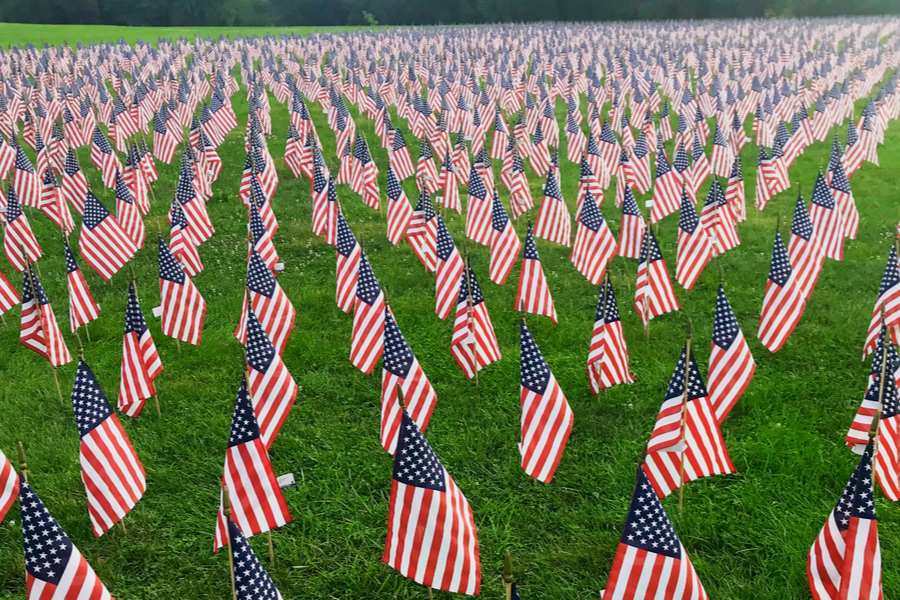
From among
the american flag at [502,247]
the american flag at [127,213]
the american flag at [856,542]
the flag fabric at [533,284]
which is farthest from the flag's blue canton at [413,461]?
the american flag at [127,213]

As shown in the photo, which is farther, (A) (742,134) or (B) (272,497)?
(A) (742,134)

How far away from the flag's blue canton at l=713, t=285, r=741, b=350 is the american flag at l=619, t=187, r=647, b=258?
489 cm

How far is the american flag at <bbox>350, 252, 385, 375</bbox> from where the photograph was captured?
9.24 meters

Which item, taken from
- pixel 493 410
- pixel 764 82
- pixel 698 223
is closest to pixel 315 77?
pixel 764 82

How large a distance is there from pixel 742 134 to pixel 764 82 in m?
7.76

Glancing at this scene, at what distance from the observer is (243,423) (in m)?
5.99

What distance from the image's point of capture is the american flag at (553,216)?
524 inches

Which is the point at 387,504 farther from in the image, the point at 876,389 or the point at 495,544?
the point at 876,389

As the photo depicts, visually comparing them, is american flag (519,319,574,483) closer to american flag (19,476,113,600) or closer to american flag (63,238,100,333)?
american flag (19,476,113,600)

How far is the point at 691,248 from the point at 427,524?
25.9 feet

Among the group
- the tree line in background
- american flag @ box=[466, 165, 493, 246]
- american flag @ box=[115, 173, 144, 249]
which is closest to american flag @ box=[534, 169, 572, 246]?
american flag @ box=[466, 165, 493, 246]

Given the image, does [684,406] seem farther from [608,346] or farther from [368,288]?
[368,288]

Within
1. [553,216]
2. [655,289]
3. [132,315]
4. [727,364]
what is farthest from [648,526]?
[553,216]

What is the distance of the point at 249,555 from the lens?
14.3ft
